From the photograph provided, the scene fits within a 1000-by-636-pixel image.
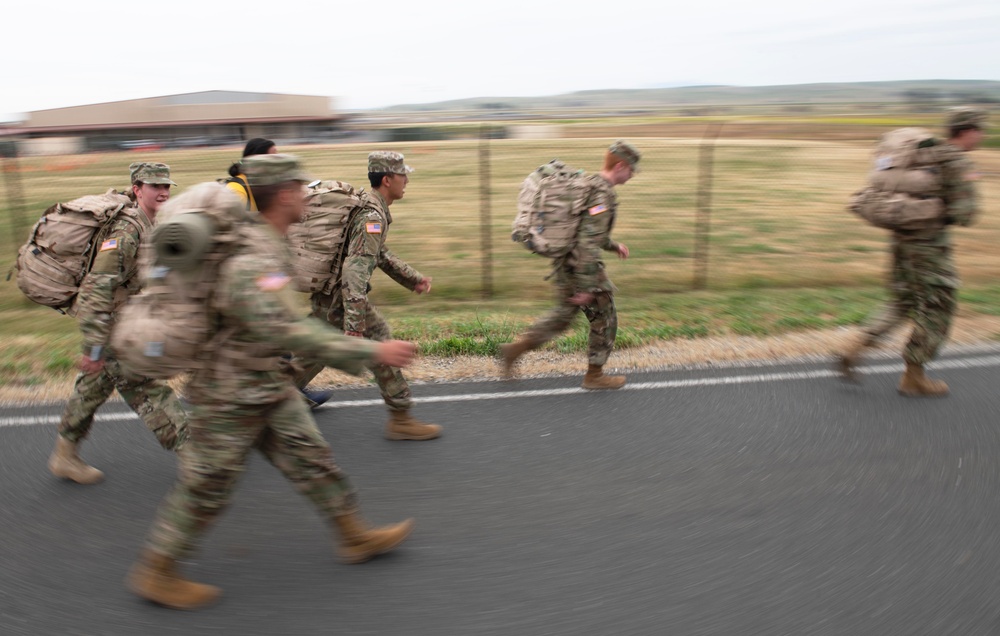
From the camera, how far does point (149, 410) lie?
4.59 metres

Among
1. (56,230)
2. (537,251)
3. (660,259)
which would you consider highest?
(56,230)

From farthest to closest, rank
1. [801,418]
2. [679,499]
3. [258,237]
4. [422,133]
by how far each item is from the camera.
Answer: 1. [422,133]
2. [801,418]
3. [679,499]
4. [258,237]

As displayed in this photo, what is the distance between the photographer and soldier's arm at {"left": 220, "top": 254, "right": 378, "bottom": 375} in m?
3.08

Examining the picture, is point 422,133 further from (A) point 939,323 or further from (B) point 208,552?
(B) point 208,552

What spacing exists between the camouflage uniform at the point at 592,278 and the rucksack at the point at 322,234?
5.56 feet

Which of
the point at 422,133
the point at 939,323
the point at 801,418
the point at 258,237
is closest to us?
the point at 258,237

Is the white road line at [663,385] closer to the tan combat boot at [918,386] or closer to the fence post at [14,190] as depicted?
the tan combat boot at [918,386]

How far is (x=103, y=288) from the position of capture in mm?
4367

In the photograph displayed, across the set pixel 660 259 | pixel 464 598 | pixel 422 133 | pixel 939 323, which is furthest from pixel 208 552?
pixel 422 133

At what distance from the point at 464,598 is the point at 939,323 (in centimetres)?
424

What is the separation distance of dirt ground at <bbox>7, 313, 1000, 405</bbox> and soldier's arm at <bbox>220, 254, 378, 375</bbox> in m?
2.90

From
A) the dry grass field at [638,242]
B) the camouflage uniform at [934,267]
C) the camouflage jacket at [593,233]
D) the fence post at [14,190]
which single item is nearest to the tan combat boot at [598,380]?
the camouflage jacket at [593,233]

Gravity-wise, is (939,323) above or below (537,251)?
below

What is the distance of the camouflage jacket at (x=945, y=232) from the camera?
5.52m
